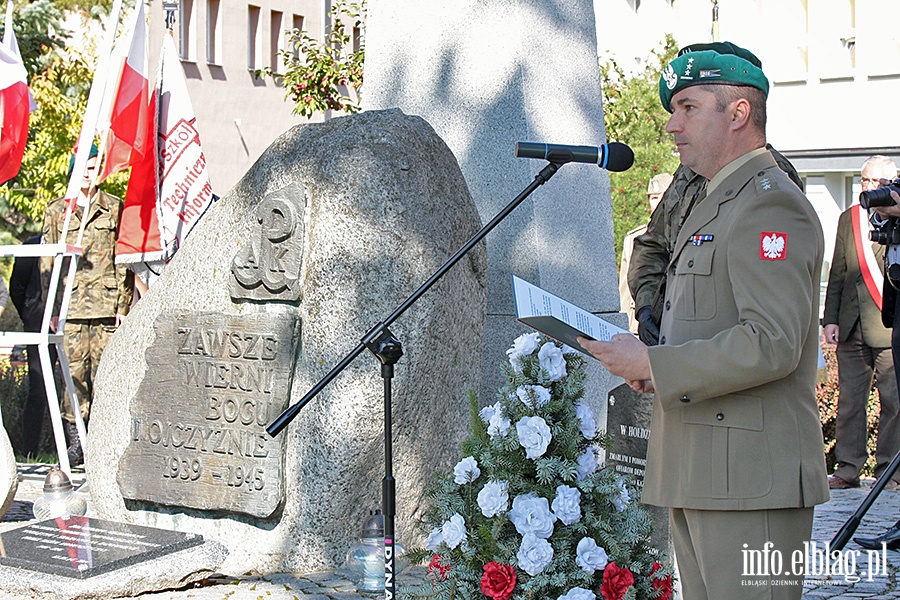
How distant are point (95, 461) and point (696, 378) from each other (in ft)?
12.4

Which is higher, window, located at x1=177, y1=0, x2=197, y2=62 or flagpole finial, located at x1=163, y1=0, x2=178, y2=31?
window, located at x1=177, y1=0, x2=197, y2=62

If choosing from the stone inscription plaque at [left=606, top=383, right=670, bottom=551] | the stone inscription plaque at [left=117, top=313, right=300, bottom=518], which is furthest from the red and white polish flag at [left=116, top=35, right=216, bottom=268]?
the stone inscription plaque at [left=606, top=383, right=670, bottom=551]

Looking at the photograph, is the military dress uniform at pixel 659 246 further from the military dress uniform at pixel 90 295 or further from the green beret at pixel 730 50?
the military dress uniform at pixel 90 295

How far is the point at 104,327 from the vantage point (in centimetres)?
841

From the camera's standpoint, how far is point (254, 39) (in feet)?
98.4

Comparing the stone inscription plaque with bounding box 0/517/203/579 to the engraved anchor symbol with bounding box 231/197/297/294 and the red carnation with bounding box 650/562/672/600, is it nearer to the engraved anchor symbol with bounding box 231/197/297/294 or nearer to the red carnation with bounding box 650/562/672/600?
the engraved anchor symbol with bounding box 231/197/297/294

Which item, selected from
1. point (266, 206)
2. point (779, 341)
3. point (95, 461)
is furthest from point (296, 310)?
point (779, 341)

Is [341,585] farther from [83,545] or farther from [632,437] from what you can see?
[632,437]

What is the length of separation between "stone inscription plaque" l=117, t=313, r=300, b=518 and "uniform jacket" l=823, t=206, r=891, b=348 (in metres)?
4.20

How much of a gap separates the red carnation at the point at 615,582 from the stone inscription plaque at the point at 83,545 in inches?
76.9

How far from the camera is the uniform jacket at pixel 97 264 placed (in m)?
8.37

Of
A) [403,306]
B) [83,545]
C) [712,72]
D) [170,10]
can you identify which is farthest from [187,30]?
[712,72]

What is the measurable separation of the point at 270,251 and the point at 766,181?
288 centimetres

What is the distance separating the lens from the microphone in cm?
337
